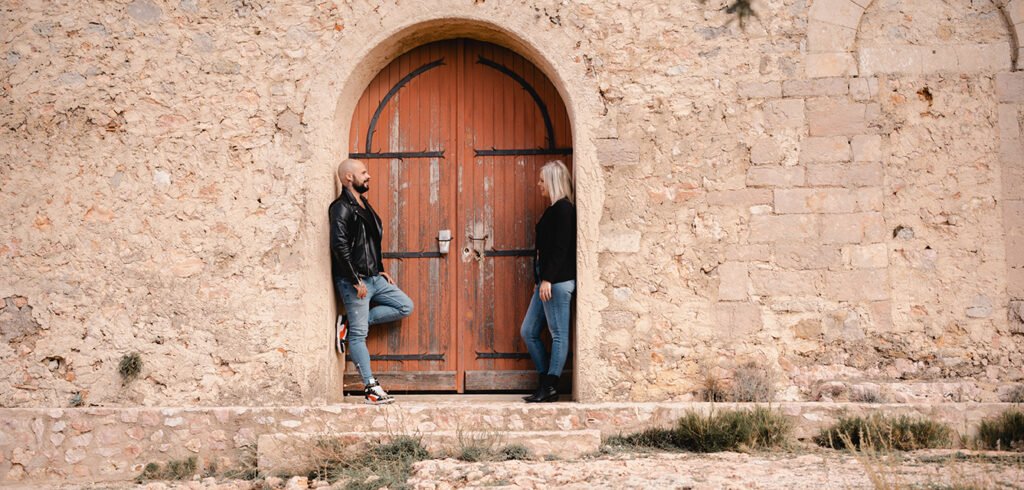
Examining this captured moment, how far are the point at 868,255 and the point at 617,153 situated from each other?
1.80 meters

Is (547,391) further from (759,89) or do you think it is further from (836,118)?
(836,118)

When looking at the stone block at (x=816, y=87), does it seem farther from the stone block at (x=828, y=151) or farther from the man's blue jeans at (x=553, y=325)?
the man's blue jeans at (x=553, y=325)

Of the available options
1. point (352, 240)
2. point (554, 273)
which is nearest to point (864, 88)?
point (554, 273)

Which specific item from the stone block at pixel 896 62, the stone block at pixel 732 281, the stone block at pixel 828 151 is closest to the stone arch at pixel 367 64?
the stone block at pixel 732 281

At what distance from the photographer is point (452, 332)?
6.77 metres

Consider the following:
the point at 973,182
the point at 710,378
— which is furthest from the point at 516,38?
the point at 973,182

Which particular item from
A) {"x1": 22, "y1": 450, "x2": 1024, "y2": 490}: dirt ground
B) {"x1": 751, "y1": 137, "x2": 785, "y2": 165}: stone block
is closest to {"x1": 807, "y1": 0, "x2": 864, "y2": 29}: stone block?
{"x1": 751, "y1": 137, "x2": 785, "y2": 165}: stone block

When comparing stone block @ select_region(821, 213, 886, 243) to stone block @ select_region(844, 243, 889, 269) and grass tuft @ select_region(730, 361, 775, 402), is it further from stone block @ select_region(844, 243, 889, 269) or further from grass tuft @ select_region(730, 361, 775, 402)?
grass tuft @ select_region(730, 361, 775, 402)

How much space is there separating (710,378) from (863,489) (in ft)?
5.75

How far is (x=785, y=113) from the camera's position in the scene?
20.6ft

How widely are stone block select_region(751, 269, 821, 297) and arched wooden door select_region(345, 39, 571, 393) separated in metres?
1.61

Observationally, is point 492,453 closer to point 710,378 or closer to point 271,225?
point 710,378

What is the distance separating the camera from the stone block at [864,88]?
6.24 meters

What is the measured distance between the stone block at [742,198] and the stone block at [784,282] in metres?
0.46
